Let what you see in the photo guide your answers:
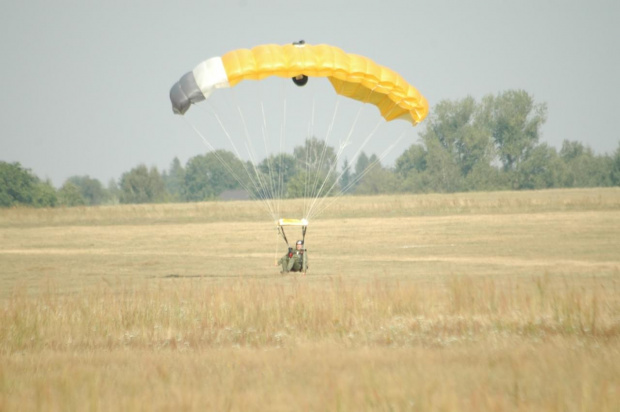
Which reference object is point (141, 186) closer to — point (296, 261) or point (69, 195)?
point (69, 195)

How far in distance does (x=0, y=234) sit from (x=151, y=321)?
3213 cm

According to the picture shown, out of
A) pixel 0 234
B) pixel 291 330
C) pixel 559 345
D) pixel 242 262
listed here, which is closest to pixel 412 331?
pixel 291 330

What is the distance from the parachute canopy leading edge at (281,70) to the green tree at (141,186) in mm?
112850

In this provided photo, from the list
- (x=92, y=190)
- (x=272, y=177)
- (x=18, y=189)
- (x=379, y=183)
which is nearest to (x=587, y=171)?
(x=379, y=183)

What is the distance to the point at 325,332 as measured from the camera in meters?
12.4

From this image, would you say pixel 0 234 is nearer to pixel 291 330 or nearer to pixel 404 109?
pixel 404 109

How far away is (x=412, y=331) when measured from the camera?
1221 cm

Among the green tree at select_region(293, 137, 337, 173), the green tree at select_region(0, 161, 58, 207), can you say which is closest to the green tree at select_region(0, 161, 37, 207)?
A: the green tree at select_region(0, 161, 58, 207)

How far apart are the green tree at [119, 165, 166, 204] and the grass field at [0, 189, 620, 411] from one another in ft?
331

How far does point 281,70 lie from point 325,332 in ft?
21.3

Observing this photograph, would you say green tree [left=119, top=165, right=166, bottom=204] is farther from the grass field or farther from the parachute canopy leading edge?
the parachute canopy leading edge

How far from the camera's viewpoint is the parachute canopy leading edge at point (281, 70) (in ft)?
54.7

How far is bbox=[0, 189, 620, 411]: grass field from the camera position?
23.5 feet

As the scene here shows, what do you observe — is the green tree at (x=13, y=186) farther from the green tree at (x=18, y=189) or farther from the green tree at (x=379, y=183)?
the green tree at (x=379, y=183)
